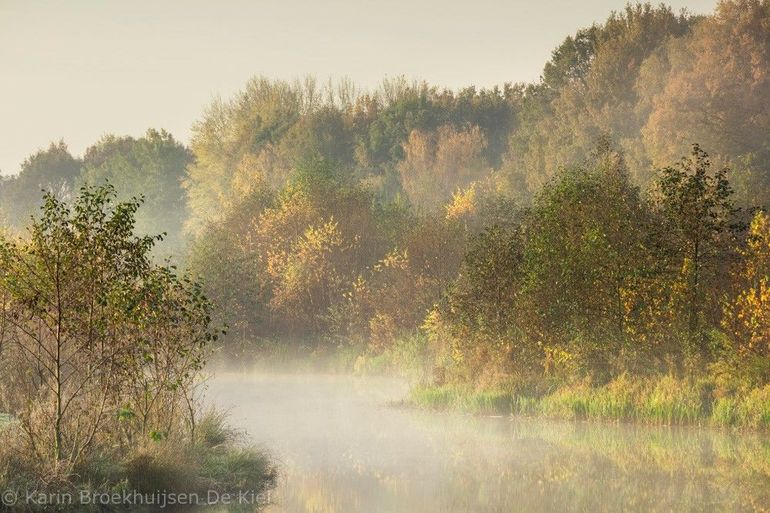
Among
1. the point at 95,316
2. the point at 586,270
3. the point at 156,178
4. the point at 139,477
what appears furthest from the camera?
the point at 156,178

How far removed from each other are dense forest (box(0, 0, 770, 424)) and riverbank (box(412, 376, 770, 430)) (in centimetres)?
15

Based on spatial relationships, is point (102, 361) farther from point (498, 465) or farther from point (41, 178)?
point (41, 178)

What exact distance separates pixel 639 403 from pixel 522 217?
15546 millimetres

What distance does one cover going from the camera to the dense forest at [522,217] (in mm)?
37969

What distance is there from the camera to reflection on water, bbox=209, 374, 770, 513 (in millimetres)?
24047

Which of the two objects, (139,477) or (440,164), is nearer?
(139,477)

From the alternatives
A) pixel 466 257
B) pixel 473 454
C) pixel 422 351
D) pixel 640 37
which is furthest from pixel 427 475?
pixel 640 37

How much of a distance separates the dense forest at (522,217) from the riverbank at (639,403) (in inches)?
5.7

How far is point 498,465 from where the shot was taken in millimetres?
29391

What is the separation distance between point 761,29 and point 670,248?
3676 cm

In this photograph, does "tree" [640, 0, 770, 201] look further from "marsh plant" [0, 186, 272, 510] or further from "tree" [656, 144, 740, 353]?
"marsh plant" [0, 186, 272, 510]

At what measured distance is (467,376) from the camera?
43.8 m

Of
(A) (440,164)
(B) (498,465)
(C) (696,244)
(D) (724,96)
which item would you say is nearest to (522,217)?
(C) (696,244)

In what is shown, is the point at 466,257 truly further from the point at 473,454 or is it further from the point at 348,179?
the point at 348,179
